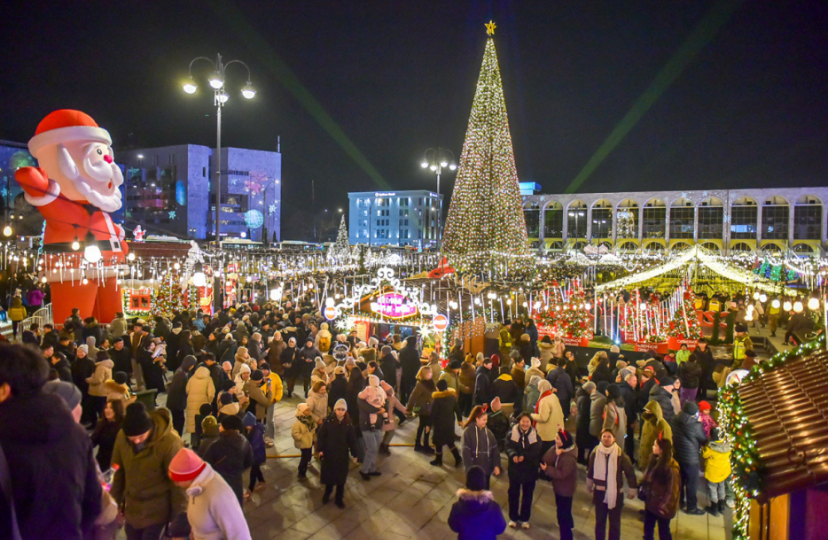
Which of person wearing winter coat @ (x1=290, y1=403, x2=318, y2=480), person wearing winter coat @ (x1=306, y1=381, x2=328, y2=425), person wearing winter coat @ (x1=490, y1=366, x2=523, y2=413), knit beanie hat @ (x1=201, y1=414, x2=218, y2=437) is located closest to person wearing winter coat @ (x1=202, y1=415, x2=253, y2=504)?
knit beanie hat @ (x1=201, y1=414, x2=218, y2=437)

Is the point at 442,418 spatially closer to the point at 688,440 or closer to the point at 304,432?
the point at 304,432

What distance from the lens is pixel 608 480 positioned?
16.4 ft

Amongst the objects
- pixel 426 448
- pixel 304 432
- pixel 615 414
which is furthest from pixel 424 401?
pixel 615 414

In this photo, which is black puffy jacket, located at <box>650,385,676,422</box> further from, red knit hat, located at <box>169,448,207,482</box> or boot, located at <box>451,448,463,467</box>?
red knit hat, located at <box>169,448,207,482</box>

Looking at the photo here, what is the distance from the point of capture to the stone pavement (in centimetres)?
554

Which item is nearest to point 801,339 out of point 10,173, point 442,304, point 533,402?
point 442,304

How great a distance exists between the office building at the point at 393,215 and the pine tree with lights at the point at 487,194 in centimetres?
7194

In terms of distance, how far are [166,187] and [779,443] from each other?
238 feet

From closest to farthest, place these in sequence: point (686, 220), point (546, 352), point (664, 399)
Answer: point (664, 399) < point (546, 352) < point (686, 220)

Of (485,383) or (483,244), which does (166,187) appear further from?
(485,383)

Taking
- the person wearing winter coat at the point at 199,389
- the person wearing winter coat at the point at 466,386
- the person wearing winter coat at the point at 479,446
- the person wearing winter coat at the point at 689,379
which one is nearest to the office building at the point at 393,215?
the person wearing winter coat at the point at 466,386

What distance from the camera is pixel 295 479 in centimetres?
680

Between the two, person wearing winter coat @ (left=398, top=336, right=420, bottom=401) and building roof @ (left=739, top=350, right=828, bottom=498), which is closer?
building roof @ (left=739, top=350, right=828, bottom=498)

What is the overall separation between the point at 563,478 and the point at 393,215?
95.4m
